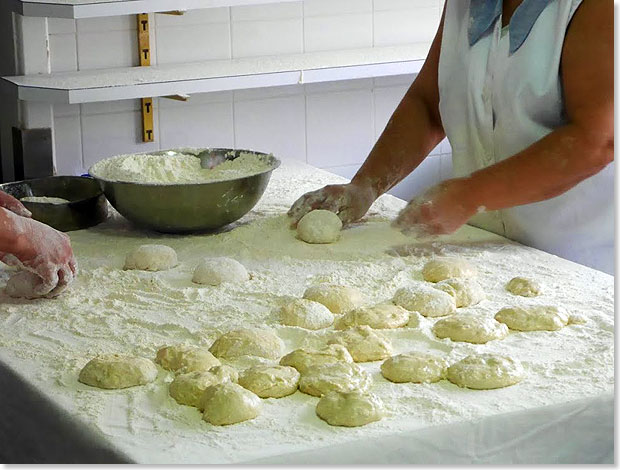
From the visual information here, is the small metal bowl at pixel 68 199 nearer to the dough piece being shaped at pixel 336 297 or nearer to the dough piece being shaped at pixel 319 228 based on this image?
the dough piece being shaped at pixel 319 228

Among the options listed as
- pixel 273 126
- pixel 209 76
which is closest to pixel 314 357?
pixel 209 76

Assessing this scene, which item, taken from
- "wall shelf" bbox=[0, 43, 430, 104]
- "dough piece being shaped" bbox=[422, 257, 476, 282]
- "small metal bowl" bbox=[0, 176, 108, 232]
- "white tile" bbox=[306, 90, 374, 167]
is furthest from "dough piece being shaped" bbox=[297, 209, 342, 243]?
"white tile" bbox=[306, 90, 374, 167]

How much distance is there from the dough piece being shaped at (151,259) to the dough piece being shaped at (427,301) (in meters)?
0.48

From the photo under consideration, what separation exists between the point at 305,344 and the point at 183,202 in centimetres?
64

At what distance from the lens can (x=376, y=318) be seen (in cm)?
159

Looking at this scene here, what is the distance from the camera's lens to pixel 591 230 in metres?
2.08

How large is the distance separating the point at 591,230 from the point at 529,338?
635mm

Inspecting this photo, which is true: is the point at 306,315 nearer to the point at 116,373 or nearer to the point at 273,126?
the point at 116,373

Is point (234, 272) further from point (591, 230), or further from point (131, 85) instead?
point (131, 85)

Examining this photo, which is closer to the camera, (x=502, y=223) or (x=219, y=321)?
(x=219, y=321)

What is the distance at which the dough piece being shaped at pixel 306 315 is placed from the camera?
1602 millimetres

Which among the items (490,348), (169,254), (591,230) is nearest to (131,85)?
(169,254)

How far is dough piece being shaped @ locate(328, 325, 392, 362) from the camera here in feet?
4.83

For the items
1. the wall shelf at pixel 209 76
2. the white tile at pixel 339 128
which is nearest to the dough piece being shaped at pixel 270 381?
the wall shelf at pixel 209 76
